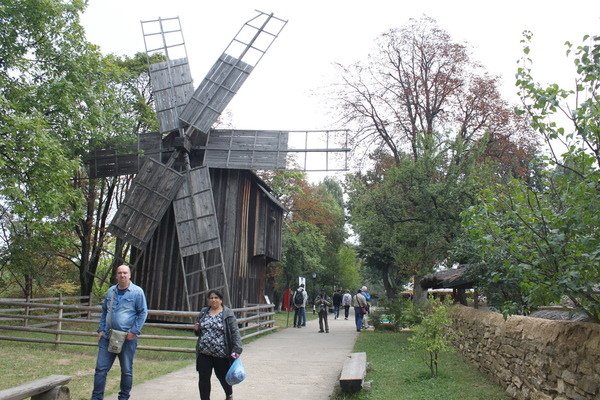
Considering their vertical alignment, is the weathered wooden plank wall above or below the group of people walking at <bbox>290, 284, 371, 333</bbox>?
above

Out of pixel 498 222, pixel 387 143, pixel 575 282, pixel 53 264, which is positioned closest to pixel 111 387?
pixel 498 222

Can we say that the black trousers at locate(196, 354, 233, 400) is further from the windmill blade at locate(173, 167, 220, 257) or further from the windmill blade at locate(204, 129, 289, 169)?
the windmill blade at locate(204, 129, 289, 169)

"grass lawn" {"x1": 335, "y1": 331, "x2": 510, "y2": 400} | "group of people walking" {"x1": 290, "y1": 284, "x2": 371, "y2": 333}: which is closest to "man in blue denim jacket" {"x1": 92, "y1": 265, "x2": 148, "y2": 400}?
"grass lawn" {"x1": 335, "y1": 331, "x2": 510, "y2": 400}

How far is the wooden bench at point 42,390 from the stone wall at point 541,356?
19.7ft

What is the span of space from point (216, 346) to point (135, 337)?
1.18 metres

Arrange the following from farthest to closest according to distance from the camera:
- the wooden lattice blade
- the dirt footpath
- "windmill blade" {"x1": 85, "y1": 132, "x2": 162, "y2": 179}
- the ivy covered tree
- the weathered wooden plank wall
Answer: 1. "windmill blade" {"x1": 85, "y1": 132, "x2": 162, "y2": 179}
2. the wooden lattice blade
3. the weathered wooden plank wall
4. the dirt footpath
5. the ivy covered tree

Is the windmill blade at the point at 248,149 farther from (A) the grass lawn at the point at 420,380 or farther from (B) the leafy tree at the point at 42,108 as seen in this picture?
(A) the grass lawn at the point at 420,380

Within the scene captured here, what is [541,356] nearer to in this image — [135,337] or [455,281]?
[135,337]

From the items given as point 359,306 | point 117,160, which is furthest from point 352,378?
point 117,160

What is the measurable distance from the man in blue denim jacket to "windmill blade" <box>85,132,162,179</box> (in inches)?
574

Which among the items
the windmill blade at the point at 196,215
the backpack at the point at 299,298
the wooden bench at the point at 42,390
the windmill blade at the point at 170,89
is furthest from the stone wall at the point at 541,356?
the windmill blade at the point at 170,89

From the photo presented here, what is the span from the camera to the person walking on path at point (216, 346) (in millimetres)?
7137

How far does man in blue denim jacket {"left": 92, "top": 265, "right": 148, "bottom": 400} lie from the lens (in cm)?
731

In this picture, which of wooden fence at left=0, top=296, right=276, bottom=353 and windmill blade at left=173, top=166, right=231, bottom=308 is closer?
wooden fence at left=0, top=296, right=276, bottom=353
